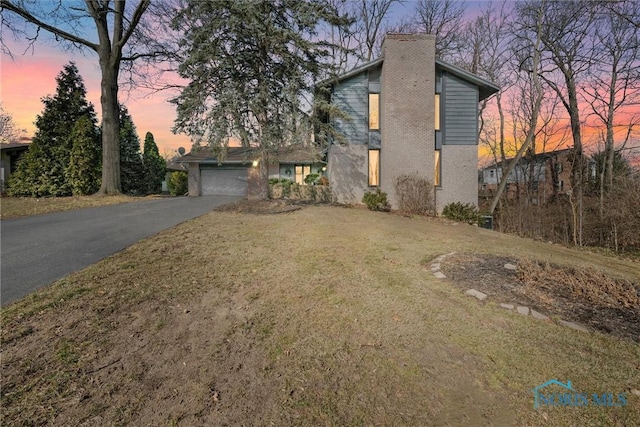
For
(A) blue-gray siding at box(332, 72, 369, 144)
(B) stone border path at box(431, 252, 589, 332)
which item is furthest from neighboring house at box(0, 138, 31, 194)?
(B) stone border path at box(431, 252, 589, 332)

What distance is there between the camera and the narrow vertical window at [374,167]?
15336 mm

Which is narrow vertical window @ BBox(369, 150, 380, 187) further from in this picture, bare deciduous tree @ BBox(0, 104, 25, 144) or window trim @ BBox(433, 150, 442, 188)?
bare deciduous tree @ BBox(0, 104, 25, 144)

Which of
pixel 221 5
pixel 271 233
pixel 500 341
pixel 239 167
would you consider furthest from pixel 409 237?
pixel 239 167

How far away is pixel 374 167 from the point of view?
15.4 m

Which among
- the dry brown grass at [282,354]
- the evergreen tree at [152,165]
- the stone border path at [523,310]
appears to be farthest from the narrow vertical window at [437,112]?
the evergreen tree at [152,165]

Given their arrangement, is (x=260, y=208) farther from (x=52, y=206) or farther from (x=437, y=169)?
(x=437, y=169)

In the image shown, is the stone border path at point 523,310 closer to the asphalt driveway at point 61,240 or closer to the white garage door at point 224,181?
→ the asphalt driveway at point 61,240

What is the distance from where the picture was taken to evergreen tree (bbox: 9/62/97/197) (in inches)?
623

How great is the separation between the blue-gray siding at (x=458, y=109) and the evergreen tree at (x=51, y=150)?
1909cm

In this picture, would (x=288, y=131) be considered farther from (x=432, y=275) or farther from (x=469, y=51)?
(x=469, y=51)

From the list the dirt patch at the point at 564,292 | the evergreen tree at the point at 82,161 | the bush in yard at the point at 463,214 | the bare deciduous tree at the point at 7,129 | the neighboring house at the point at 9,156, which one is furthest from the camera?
the bare deciduous tree at the point at 7,129

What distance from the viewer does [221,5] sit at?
34.4ft

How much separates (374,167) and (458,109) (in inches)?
198

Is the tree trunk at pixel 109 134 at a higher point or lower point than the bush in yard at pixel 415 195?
higher
